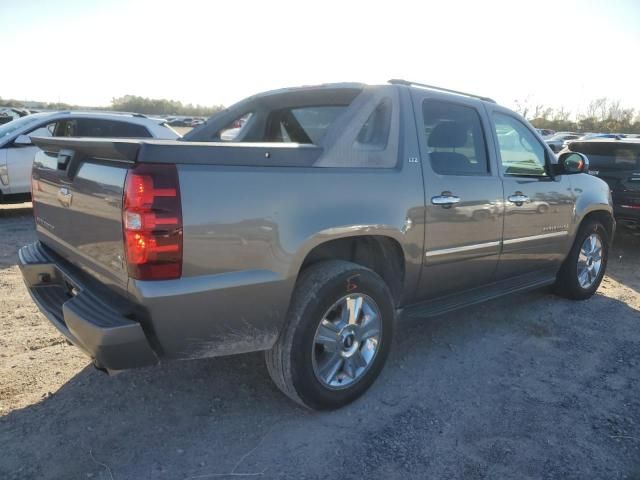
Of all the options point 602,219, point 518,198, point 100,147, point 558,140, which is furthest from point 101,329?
point 558,140

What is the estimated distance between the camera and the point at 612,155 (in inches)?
296

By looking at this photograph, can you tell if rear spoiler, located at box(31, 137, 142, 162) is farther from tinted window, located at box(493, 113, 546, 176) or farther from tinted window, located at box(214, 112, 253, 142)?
tinted window, located at box(493, 113, 546, 176)

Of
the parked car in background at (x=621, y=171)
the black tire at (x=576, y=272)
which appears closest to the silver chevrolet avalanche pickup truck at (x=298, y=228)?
the black tire at (x=576, y=272)

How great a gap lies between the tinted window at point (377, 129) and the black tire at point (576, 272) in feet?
8.85

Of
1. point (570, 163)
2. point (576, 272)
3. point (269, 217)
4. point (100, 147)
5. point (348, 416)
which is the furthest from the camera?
point (576, 272)

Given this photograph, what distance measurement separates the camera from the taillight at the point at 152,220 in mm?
2115

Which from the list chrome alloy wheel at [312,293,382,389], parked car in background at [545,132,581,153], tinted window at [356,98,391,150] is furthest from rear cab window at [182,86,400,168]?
parked car in background at [545,132,581,153]

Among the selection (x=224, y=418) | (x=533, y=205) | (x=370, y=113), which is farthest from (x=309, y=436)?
(x=533, y=205)

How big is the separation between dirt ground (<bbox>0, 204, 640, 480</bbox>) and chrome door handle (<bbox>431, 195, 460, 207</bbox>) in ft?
3.83

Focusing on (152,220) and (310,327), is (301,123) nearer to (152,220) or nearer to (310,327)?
(310,327)

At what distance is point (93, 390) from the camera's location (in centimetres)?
306

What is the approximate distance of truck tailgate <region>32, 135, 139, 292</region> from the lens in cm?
224

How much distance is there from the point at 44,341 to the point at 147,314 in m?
1.99

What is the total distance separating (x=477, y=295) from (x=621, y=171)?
4865mm
